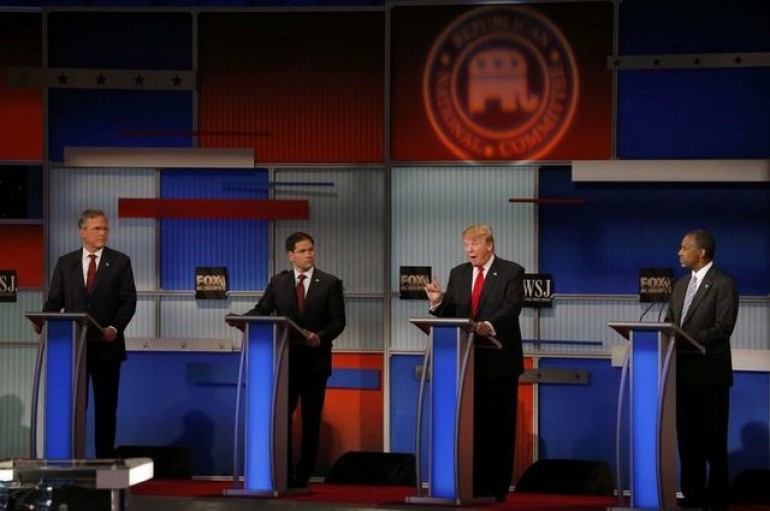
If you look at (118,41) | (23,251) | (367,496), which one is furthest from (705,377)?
(23,251)

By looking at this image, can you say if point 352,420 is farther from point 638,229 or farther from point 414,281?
point 638,229

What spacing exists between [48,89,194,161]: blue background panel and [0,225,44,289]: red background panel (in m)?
0.54

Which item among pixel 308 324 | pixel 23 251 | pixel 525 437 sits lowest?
pixel 525 437

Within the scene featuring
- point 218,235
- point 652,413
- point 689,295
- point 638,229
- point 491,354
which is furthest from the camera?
point 218,235

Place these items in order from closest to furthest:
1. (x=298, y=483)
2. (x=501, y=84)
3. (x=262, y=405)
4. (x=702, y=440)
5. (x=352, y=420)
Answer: (x=702, y=440), (x=262, y=405), (x=298, y=483), (x=501, y=84), (x=352, y=420)

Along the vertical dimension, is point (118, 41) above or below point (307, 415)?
above

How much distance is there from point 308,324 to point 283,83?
2247 mm

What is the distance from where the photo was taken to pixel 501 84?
9906 millimetres

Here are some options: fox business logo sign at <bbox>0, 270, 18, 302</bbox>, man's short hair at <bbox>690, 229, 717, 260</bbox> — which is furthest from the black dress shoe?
fox business logo sign at <bbox>0, 270, 18, 302</bbox>

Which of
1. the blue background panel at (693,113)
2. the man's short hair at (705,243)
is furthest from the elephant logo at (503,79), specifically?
the man's short hair at (705,243)

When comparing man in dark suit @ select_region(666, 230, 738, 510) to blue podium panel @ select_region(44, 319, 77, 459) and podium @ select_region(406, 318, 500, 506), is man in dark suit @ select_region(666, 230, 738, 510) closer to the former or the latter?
podium @ select_region(406, 318, 500, 506)

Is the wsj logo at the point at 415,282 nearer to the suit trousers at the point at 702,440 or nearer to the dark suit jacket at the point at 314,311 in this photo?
the dark suit jacket at the point at 314,311

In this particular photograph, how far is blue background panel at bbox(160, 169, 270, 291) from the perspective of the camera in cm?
1015

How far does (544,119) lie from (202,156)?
2.31 meters
